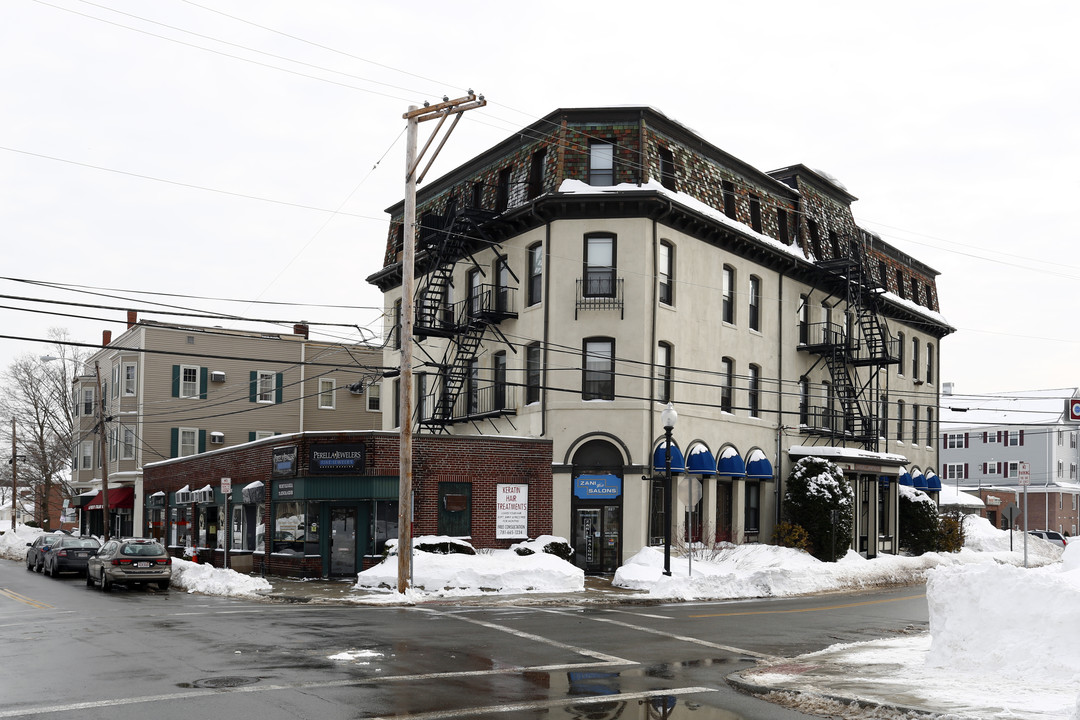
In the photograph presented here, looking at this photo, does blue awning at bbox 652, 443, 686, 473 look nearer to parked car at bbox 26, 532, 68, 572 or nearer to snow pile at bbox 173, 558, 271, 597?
snow pile at bbox 173, 558, 271, 597

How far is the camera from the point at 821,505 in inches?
1383

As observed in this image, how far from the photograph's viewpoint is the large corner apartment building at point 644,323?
106 ft

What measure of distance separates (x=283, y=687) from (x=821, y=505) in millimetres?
27038

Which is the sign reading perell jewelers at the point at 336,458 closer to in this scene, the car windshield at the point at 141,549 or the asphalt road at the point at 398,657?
the car windshield at the point at 141,549

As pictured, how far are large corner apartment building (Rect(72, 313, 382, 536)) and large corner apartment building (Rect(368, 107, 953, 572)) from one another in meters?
17.6

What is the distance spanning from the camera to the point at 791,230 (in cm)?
4000

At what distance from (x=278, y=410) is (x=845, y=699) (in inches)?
1980

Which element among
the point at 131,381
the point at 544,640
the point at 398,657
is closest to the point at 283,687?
the point at 398,657

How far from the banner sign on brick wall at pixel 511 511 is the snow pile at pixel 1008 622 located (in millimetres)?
19141

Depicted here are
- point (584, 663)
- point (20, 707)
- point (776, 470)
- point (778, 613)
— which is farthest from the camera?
point (776, 470)

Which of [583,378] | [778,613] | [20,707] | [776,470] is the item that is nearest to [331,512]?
[583,378]

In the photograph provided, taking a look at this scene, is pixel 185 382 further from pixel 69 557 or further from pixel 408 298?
pixel 408 298

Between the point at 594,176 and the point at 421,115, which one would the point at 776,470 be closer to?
the point at 594,176

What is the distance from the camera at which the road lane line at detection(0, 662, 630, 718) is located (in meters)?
10.1
